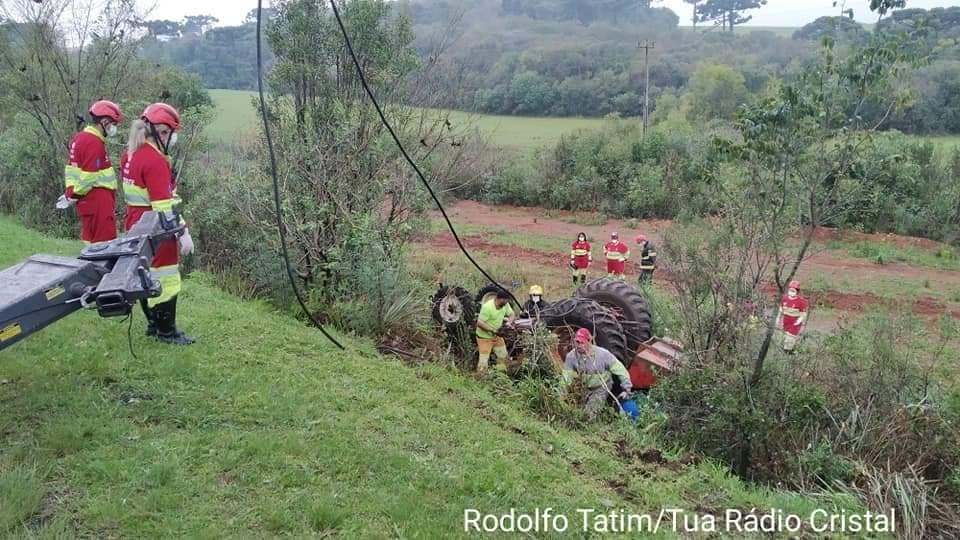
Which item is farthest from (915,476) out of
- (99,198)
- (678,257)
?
(99,198)

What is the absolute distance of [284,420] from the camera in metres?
4.72

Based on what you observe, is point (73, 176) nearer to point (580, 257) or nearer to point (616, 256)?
point (580, 257)

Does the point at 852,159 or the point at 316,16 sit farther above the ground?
the point at 316,16

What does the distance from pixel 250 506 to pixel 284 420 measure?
1.06 meters

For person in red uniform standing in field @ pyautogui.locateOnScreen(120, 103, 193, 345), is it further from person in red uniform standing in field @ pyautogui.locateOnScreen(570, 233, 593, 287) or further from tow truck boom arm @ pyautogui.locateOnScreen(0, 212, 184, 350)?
person in red uniform standing in field @ pyautogui.locateOnScreen(570, 233, 593, 287)

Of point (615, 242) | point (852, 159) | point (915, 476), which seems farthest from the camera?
point (615, 242)

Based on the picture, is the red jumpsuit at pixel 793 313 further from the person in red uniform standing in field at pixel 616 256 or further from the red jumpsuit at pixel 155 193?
the red jumpsuit at pixel 155 193

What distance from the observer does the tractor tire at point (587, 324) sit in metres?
8.25

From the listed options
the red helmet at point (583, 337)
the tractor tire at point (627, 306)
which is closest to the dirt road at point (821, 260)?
the tractor tire at point (627, 306)

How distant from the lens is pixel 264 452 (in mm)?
4199

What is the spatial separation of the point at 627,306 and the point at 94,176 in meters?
6.24

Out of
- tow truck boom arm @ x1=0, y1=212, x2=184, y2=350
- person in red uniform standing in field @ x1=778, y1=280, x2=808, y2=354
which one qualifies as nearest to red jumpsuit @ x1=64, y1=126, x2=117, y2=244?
tow truck boom arm @ x1=0, y1=212, x2=184, y2=350

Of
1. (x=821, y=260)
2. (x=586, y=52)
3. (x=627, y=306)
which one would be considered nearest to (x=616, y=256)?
(x=627, y=306)

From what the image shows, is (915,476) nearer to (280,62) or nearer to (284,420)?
(284,420)
